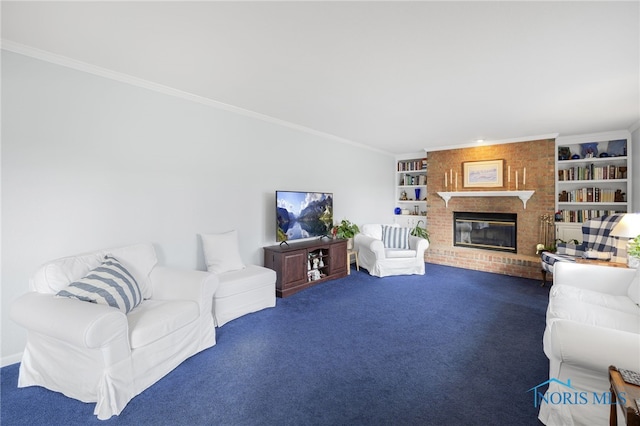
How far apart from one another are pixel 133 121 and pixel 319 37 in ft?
6.78

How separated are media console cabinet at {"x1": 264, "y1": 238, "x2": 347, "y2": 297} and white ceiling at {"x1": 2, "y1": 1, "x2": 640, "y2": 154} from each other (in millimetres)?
1919

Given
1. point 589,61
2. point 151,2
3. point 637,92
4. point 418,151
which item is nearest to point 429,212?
point 418,151

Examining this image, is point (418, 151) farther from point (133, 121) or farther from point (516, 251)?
point (133, 121)

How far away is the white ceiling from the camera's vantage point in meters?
1.83

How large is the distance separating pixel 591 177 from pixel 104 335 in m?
6.98

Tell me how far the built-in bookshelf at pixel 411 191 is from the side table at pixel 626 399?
18.3 ft

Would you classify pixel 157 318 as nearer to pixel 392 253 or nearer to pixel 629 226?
pixel 392 253

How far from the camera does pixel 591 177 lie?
16.5 ft

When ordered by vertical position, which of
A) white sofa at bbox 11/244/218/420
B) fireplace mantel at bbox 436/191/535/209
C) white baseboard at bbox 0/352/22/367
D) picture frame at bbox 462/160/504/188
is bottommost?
white baseboard at bbox 0/352/22/367

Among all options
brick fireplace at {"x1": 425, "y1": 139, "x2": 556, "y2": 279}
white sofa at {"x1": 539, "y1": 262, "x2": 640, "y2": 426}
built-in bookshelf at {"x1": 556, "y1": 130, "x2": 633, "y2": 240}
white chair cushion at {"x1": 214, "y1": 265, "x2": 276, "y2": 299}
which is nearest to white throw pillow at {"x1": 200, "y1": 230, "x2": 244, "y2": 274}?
white chair cushion at {"x1": 214, "y1": 265, "x2": 276, "y2": 299}

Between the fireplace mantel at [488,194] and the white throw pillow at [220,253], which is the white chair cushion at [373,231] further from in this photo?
the white throw pillow at [220,253]

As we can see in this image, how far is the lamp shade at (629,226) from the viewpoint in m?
2.87

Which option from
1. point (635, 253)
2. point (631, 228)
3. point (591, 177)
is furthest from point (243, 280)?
point (591, 177)

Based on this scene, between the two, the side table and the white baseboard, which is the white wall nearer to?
the white baseboard
